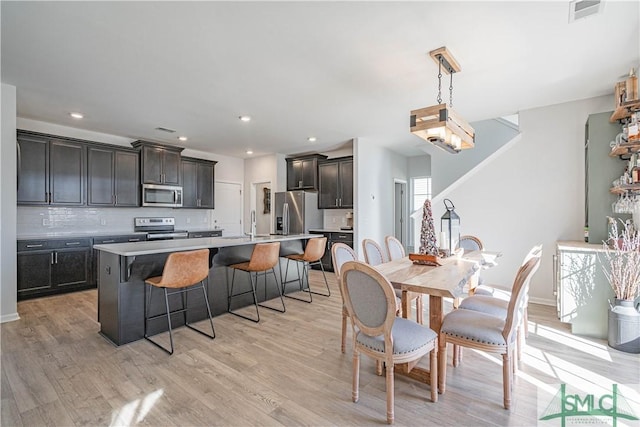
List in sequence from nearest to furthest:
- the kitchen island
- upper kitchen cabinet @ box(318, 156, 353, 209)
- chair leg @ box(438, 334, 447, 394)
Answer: chair leg @ box(438, 334, 447, 394) < the kitchen island < upper kitchen cabinet @ box(318, 156, 353, 209)

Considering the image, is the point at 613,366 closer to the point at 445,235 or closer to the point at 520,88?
the point at 445,235

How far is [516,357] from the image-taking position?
97.8 inches

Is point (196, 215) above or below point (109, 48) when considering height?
below

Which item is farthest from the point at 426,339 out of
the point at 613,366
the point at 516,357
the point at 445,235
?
the point at 613,366

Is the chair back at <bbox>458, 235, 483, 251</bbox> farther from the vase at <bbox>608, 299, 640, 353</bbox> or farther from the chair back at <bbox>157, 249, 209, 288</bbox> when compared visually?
the chair back at <bbox>157, 249, 209, 288</bbox>

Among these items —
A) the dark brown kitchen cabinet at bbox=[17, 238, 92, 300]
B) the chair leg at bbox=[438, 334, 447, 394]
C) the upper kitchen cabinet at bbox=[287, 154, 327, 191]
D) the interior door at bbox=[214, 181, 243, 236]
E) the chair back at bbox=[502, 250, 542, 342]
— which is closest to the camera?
the chair back at bbox=[502, 250, 542, 342]

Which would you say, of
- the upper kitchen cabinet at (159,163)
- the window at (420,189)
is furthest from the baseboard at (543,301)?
the upper kitchen cabinet at (159,163)

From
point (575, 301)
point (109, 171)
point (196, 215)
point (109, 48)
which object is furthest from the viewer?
point (196, 215)

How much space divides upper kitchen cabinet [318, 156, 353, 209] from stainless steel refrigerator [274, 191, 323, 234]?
0.85 feet

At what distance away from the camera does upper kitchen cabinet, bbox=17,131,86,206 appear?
4.38m

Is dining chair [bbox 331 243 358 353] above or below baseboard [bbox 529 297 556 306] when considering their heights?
above

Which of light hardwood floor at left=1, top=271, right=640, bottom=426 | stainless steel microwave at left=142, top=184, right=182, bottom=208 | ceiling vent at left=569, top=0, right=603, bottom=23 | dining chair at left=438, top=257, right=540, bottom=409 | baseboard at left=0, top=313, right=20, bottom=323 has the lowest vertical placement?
light hardwood floor at left=1, top=271, right=640, bottom=426

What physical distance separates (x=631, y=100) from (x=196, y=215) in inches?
278

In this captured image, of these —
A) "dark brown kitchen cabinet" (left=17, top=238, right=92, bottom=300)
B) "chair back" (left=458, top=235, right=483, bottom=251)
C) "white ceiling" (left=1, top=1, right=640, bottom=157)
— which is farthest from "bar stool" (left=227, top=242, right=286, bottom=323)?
"dark brown kitchen cabinet" (left=17, top=238, right=92, bottom=300)
